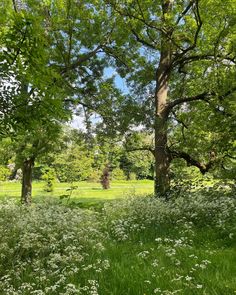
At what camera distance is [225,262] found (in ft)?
18.2

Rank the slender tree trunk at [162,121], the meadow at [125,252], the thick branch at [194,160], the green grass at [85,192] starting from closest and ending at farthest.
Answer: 1. the meadow at [125,252]
2. the slender tree trunk at [162,121]
3. the thick branch at [194,160]
4. the green grass at [85,192]

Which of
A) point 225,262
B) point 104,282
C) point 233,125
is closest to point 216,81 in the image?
point 233,125

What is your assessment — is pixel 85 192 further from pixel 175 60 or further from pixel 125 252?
pixel 125 252

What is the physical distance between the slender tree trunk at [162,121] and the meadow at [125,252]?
391 cm

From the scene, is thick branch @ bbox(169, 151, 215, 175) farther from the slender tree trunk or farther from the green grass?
the green grass

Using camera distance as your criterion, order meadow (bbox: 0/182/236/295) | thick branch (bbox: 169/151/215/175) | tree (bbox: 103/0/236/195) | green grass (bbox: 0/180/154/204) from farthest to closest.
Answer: green grass (bbox: 0/180/154/204) < thick branch (bbox: 169/151/215/175) < tree (bbox: 103/0/236/195) < meadow (bbox: 0/182/236/295)

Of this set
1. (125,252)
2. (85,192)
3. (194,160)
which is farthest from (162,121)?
(85,192)

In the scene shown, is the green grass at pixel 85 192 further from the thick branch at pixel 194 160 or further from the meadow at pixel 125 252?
the meadow at pixel 125 252

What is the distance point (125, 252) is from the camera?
22.2 ft

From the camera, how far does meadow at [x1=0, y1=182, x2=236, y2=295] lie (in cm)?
477

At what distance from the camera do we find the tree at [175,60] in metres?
12.9

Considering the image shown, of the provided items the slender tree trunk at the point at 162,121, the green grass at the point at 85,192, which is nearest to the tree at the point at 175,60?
the slender tree trunk at the point at 162,121

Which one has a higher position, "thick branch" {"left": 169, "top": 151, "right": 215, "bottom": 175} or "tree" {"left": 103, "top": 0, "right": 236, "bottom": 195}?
"tree" {"left": 103, "top": 0, "right": 236, "bottom": 195}

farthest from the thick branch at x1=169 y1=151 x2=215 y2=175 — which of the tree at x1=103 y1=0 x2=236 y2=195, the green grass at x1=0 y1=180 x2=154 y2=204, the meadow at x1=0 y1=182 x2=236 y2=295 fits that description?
the meadow at x1=0 y1=182 x2=236 y2=295
